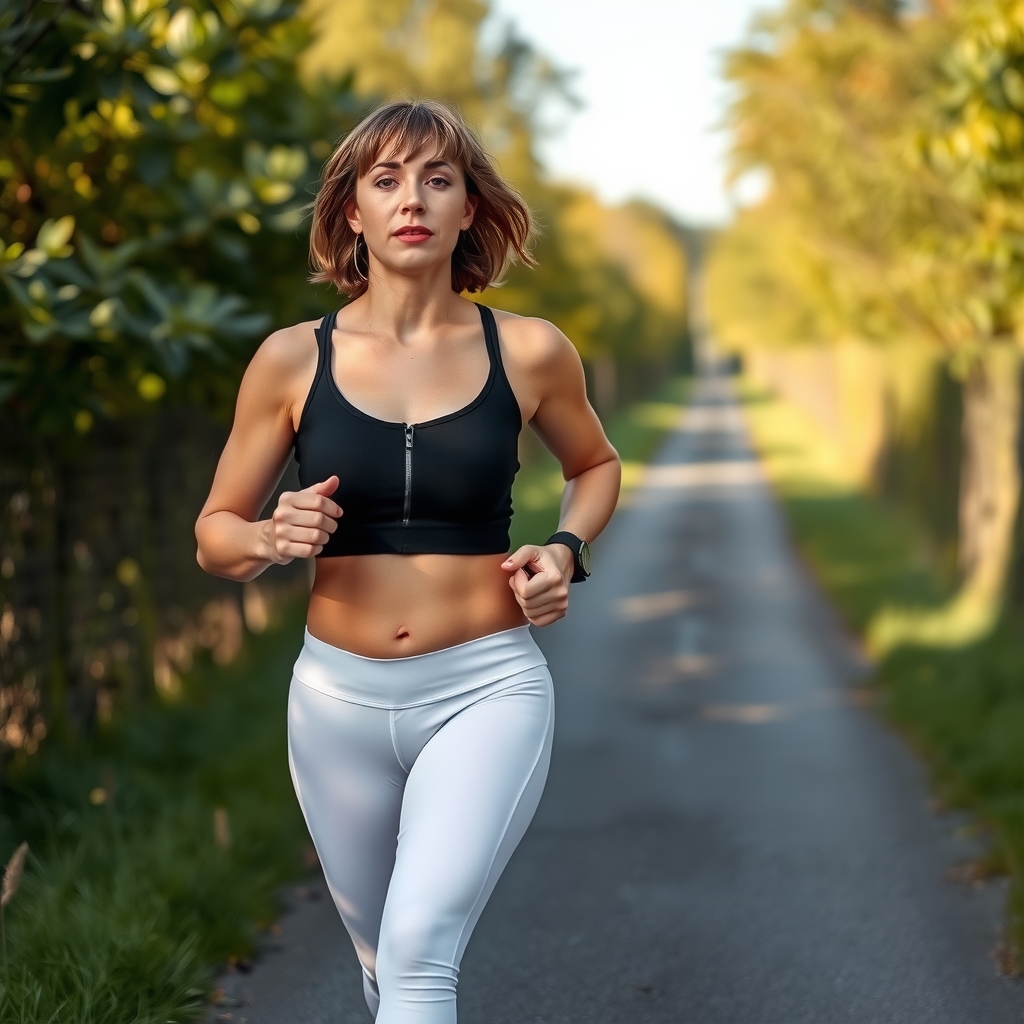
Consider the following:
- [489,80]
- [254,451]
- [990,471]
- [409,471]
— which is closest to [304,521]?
[409,471]

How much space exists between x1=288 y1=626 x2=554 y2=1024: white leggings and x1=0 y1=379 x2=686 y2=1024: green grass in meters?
1.00

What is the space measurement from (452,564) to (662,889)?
9.72 feet

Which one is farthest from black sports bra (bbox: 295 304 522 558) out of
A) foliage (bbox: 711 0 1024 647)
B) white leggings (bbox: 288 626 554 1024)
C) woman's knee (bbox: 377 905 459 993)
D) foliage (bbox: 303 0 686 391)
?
foliage (bbox: 303 0 686 391)

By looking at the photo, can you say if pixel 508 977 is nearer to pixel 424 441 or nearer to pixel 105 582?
pixel 424 441

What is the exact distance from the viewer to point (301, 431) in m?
3.17

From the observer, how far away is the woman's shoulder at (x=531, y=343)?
3234 mm

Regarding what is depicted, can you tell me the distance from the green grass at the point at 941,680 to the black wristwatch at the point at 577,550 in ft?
7.45

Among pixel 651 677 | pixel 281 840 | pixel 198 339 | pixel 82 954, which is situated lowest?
pixel 651 677

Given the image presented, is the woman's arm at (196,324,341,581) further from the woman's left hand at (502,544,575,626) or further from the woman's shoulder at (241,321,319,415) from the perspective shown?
the woman's left hand at (502,544,575,626)

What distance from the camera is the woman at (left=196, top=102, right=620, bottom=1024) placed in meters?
3.06

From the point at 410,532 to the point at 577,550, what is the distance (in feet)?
1.12

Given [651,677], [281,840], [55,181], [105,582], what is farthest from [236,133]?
[651,677]

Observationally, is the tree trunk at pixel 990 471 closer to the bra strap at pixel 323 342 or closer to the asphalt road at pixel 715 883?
the asphalt road at pixel 715 883

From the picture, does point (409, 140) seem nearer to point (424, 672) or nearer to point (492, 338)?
point (492, 338)
